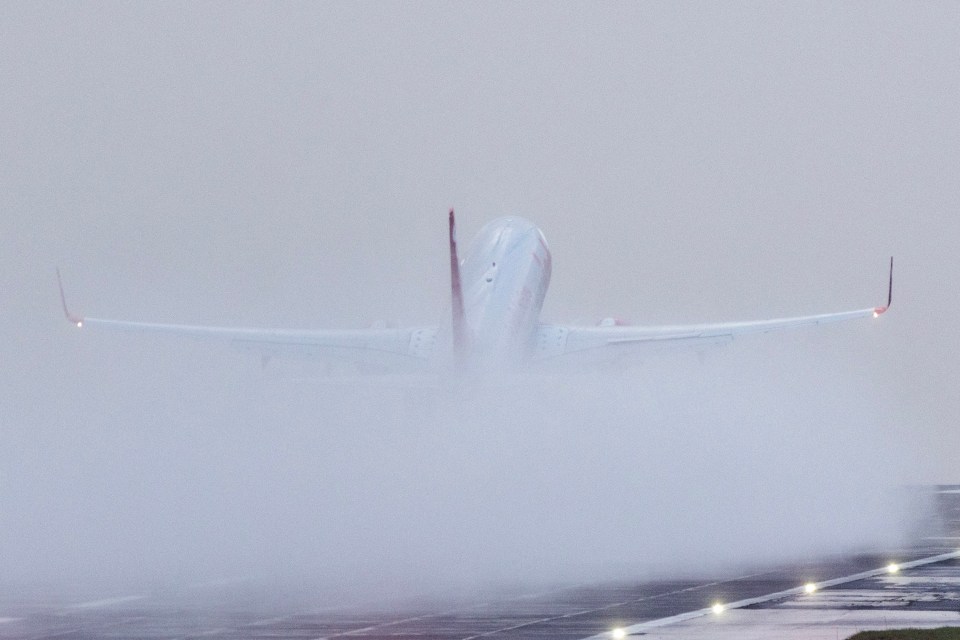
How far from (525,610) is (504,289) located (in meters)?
45.1

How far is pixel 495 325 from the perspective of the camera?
93875mm

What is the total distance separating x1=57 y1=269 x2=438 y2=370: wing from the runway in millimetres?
35667

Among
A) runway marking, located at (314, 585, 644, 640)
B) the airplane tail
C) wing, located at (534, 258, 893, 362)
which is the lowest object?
runway marking, located at (314, 585, 644, 640)

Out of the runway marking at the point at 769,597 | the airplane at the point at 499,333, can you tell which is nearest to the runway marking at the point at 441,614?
the runway marking at the point at 769,597

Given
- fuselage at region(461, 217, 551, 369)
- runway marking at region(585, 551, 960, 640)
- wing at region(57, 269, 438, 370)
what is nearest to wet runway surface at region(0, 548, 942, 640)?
runway marking at region(585, 551, 960, 640)

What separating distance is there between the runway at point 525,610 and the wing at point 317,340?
35667mm

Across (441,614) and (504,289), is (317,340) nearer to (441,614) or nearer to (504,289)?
(504,289)

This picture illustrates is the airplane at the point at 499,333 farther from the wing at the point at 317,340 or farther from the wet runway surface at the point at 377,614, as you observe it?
the wet runway surface at the point at 377,614

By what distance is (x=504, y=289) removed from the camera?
99.7 meters

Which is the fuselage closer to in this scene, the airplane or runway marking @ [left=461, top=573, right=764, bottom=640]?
the airplane

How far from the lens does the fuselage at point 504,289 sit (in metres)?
90.8

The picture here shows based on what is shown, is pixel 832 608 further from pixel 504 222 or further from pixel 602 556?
pixel 504 222

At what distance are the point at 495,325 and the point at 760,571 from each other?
99.8 feet

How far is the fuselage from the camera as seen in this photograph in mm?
90750
